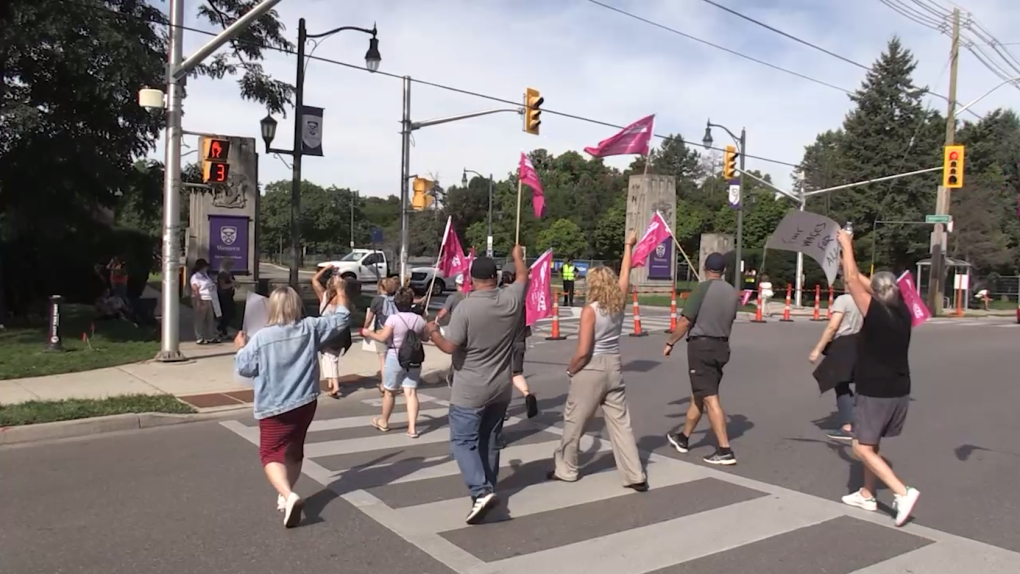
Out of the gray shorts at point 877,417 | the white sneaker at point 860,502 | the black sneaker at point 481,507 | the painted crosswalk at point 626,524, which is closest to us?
the painted crosswalk at point 626,524

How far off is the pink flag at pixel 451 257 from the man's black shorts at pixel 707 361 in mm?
5377

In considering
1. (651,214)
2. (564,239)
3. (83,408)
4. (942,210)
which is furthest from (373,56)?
(564,239)

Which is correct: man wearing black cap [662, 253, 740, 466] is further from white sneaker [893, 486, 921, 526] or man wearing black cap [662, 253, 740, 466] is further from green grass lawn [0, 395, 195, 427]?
green grass lawn [0, 395, 195, 427]

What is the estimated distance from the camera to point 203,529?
524 centimetres

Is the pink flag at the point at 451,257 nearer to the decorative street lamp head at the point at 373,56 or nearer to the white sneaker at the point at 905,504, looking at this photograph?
the white sneaker at the point at 905,504

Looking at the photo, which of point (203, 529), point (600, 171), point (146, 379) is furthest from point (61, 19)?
point (600, 171)

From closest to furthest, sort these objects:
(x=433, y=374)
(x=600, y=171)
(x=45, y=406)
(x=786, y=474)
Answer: (x=786, y=474), (x=45, y=406), (x=433, y=374), (x=600, y=171)

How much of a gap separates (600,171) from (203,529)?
90.1 meters

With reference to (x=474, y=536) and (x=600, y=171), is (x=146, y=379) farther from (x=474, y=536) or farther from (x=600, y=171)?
(x=600, y=171)

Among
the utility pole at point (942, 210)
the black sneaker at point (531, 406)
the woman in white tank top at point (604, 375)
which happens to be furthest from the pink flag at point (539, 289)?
the utility pole at point (942, 210)

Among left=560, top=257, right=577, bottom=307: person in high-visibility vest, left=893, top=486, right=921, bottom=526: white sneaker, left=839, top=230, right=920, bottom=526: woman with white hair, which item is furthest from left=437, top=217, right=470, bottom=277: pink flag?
left=560, top=257, right=577, bottom=307: person in high-visibility vest

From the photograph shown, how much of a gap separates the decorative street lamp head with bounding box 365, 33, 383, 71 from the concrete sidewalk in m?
9.43

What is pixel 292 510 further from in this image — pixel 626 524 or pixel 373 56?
pixel 373 56

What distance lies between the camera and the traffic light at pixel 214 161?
1249cm
